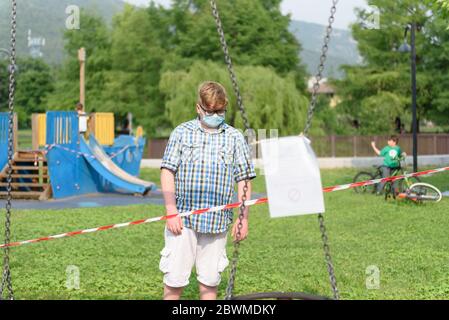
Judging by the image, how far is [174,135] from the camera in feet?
14.7

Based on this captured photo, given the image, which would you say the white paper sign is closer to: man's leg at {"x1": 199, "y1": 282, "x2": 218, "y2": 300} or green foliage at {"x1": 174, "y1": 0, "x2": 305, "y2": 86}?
man's leg at {"x1": 199, "y1": 282, "x2": 218, "y2": 300}

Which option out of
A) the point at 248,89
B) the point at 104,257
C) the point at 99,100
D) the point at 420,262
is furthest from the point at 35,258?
the point at 99,100

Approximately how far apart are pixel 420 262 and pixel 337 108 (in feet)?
110

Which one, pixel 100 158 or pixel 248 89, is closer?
pixel 100 158

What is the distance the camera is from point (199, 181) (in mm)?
4477

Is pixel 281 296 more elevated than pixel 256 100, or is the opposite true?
A: pixel 256 100

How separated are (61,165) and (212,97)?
13.1 metres

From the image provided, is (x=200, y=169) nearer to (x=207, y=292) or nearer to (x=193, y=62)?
(x=207, y=292)

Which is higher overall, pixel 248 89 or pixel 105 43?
pixel 105 43

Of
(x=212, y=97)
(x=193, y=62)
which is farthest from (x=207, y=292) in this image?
(x=193, y=62)

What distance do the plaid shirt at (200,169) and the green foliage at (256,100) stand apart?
26878mm

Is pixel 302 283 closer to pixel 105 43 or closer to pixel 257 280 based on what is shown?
pixel 257 280

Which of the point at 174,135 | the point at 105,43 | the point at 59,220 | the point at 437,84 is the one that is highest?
the point at 105,43

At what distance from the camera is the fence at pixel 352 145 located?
34.8 m
